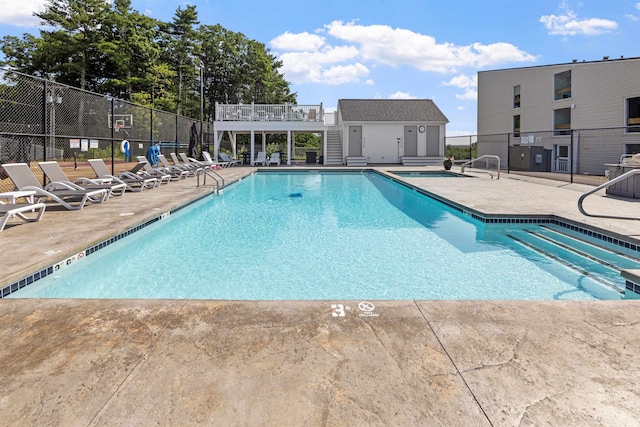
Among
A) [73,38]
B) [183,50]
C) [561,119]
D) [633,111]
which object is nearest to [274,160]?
[561,119]

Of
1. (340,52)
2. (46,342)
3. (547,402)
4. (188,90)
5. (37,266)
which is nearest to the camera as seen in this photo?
(547,402)

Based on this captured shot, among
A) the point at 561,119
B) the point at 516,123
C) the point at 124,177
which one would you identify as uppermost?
the point at 516,123

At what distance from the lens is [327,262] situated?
5.19 m

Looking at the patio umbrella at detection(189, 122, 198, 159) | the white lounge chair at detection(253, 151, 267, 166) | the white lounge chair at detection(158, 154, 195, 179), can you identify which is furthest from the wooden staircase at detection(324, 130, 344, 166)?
the white lounge chair at detection(158, 154, 195, 179)

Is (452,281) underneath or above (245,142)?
underneath

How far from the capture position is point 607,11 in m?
17.9

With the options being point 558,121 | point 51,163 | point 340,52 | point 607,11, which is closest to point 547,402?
point 51,163

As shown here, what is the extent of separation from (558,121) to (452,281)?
2120 centimetres

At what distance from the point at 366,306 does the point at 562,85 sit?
23.3 metres

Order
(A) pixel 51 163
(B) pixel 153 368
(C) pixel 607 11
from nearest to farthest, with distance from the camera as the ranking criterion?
(B) pixel 153 368 → (A) pixel 51 163 → (C) pixel 607 11

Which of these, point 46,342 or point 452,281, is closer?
point 46,342

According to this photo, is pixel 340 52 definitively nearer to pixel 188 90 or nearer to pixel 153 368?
pixel 188 90

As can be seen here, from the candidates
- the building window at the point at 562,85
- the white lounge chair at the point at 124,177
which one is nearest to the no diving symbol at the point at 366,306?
the white lounge chair at the point at 124,177

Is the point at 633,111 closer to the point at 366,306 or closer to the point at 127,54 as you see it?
the point at 366,306
